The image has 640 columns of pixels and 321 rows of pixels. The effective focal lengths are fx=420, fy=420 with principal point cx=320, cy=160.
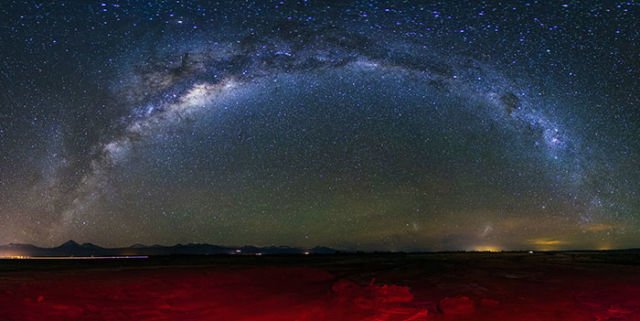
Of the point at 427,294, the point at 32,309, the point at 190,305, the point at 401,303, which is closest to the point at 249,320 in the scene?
the point at 190,305

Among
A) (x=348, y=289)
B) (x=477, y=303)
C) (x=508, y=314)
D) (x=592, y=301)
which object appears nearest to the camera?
(x=508, y=314)

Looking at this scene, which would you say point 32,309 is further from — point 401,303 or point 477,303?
point 477,303

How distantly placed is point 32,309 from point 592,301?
2190cm

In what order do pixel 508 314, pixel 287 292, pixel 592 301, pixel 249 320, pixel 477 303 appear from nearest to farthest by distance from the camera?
pixel 249 320 → pixel 508 314 → pixel 477 303 → pixel 592 301 → pixel 287 292

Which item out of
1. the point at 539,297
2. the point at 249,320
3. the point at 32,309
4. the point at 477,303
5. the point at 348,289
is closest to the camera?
the point at 249,320

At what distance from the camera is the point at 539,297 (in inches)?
736

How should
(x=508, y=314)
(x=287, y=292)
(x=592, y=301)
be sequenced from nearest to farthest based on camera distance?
(x=508, y=314)
(x=592, y=301)
(x=287, y=292)

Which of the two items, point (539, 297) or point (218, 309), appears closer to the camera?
point (218, 309)

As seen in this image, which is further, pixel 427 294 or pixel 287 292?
pixel 287 292

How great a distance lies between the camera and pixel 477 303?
16438 millimetres

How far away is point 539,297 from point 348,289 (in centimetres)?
862

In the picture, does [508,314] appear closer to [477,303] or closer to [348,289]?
[477,303]

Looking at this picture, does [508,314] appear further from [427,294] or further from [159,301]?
[159,301]

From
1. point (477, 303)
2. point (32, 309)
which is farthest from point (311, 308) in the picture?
point (32, 309)
